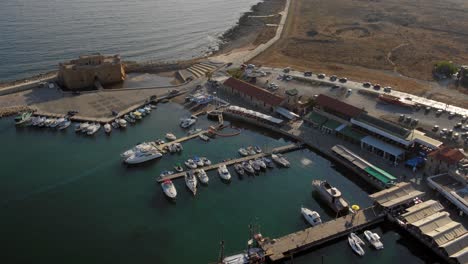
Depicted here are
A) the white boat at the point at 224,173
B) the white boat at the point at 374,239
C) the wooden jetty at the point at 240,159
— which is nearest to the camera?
the white boat at the point at 374,239

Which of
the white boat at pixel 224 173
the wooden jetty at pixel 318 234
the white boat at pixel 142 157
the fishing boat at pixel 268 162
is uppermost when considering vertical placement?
the white boat at pixel 142 157

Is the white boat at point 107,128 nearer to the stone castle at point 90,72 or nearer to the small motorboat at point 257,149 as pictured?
the stone castle at point 90,72

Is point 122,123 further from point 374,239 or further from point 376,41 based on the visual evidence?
point 376,41

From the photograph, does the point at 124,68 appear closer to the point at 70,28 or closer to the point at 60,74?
the point at 60,74

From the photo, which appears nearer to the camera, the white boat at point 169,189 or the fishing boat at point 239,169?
the white boat at point 169,189

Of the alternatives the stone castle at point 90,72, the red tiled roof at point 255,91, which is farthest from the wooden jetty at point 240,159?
the stone castle at point 90,72

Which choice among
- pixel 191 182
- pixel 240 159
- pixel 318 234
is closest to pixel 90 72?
pixel 240 159

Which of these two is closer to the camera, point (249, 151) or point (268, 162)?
point (268, 162)

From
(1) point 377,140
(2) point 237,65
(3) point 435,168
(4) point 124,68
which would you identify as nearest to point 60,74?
(4) point 124,68
